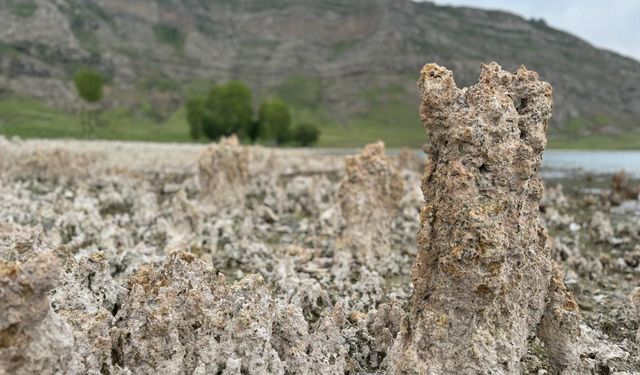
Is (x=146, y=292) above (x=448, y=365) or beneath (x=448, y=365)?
above

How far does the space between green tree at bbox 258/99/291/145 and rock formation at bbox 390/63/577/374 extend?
8328 cm

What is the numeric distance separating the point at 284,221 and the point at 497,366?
13.7 metres

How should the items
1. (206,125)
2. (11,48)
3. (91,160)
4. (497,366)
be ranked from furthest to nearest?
(11,48)
(206,125)
(91,160)
(497,366)

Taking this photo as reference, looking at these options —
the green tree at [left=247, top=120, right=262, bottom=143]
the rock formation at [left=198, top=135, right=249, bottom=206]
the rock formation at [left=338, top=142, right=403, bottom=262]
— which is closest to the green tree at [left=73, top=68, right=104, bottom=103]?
the green tree at [left=247, top=120, right=262, bottom=143]

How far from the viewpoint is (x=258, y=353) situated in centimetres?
673

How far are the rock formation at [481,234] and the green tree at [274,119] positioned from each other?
8328 centimetres

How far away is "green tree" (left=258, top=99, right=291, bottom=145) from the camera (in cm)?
9012

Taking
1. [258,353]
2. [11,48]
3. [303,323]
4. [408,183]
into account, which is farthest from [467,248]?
[11,48]

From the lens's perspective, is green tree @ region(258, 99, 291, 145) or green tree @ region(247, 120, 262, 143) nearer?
green tree @ region(247, 120, 262, 143)

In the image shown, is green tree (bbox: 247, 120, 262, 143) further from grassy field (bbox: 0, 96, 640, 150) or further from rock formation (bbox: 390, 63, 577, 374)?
rock formation (bbox: 390, 63, 577, 374)

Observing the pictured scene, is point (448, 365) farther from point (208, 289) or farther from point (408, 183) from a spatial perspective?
point (408, 183)

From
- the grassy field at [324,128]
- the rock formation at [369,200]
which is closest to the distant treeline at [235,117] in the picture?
the grassy field at [324,128]

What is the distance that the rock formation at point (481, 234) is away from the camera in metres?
6.75

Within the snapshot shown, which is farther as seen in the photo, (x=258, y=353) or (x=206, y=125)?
(x=206, y=125)
